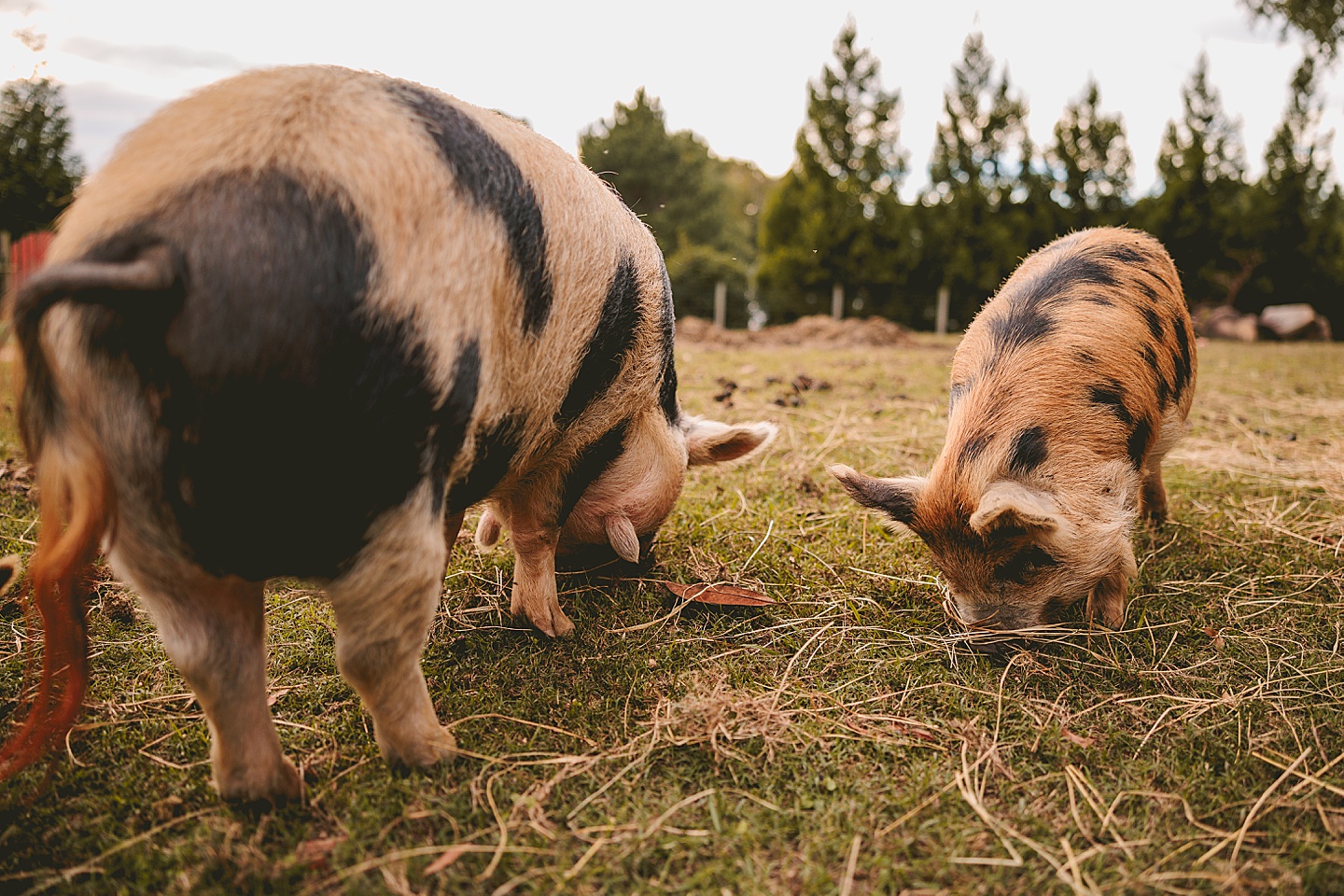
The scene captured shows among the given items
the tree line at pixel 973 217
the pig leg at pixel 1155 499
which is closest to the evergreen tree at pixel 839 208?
the tree line at pixel 973 217

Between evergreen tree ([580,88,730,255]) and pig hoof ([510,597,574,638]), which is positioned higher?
evergreen tree ([580,88,730,255])

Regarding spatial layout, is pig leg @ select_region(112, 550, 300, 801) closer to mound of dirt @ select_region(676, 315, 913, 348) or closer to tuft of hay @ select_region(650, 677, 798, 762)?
tuft of hay @ select_region(650, 677, 798, 762)

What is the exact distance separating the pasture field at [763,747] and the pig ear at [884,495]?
46 cm

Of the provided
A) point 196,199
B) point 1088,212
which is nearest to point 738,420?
point 196,199

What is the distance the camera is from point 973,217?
71.2ft

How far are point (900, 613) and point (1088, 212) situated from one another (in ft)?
75.1

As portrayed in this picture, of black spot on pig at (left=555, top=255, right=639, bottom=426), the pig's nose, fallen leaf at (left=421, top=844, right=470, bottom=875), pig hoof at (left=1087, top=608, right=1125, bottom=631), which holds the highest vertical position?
black spot on pig at (left=555, top=255, right=639, bottom=426)

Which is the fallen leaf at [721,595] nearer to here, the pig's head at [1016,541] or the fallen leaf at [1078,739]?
the pig's head at [1016,541]

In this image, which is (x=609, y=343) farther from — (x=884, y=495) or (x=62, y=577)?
(x=62, y=577)

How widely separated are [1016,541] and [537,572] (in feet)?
6.01

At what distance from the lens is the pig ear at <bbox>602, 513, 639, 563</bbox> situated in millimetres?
3059

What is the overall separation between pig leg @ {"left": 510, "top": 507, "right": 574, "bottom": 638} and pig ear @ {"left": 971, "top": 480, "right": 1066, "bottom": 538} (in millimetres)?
1576

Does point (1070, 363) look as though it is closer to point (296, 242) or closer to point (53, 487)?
point (296, 242)

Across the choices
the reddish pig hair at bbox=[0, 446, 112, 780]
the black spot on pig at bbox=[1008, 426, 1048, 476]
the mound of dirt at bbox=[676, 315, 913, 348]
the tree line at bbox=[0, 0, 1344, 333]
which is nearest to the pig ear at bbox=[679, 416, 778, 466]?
the black spot on pig at bbox=[1008, 426, 1048, 476]
